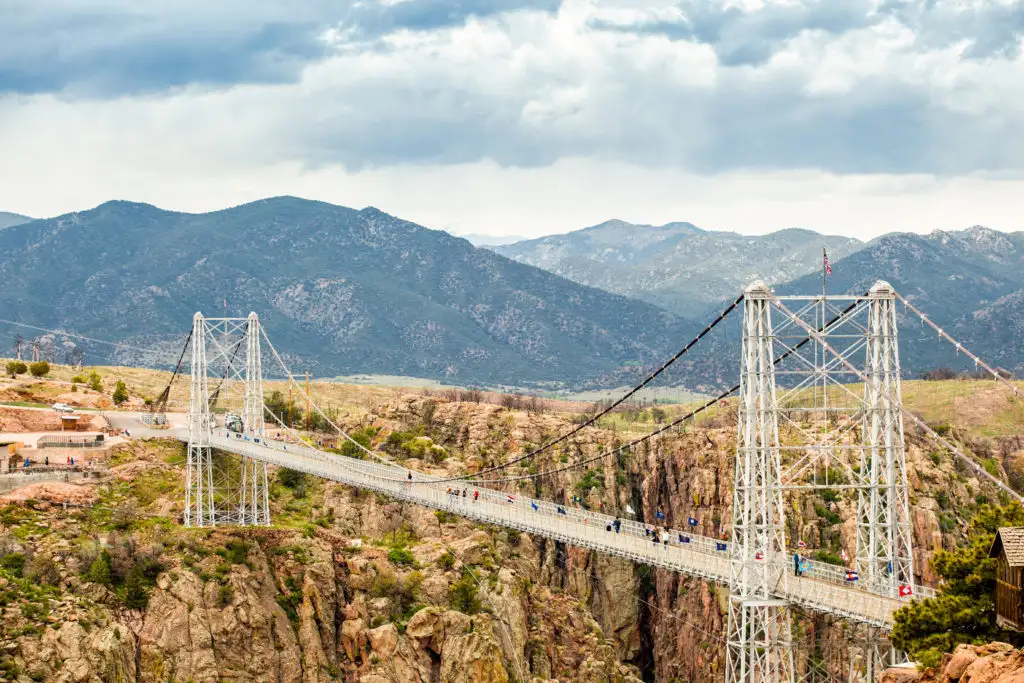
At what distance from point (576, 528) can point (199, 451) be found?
2033cm

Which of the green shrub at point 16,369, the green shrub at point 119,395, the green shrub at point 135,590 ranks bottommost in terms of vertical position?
the green shrub at point 135,590

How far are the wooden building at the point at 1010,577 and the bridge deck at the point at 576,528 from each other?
833cm

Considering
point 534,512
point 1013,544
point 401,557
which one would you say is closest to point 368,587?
point 401,557

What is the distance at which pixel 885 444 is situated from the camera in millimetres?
53594

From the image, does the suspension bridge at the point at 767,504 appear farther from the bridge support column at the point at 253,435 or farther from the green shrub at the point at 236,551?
the green shrub at the point at 236,551

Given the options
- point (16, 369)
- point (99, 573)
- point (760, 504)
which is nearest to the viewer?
point (760, 504)

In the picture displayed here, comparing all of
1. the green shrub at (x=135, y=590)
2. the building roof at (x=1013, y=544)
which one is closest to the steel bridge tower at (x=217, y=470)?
the green shrub at (x=135, y=590)

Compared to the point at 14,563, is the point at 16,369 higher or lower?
higher

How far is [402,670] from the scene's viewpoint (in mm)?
57094

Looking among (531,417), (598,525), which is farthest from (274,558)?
(531,417)

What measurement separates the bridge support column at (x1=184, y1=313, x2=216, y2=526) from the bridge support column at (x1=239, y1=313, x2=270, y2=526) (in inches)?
70.0

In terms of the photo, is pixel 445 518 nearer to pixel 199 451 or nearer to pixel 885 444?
pixel 199 451

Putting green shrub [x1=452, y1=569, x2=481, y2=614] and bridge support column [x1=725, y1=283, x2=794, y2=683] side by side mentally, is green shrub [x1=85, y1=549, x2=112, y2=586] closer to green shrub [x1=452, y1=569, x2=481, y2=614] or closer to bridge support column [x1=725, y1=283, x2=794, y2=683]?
green shrub [x1=452, y1=569, x2=481, y2=614]

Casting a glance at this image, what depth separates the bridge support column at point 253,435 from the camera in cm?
6638
